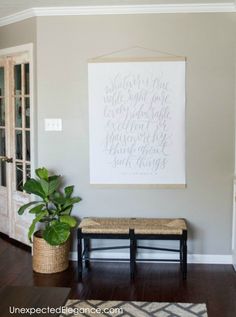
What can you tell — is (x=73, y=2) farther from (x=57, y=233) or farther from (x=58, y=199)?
(x=57, y=233)

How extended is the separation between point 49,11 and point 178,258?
8.55 feet

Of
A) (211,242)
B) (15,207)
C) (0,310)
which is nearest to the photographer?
(0,310)

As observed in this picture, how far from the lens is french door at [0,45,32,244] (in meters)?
4.18

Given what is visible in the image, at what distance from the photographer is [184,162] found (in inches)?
149

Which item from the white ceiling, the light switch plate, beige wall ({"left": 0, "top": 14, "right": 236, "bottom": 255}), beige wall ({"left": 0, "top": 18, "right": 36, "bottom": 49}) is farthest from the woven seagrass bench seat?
the white ceiling

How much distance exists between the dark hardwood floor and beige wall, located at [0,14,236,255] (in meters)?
0.37

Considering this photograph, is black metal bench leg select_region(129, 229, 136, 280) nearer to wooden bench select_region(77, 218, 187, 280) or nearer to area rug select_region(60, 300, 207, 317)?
wooden bench select_region(77, 218, 187, 280)

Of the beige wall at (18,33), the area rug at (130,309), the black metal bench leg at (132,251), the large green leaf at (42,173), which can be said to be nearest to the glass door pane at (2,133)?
the beige wall at (18,33)

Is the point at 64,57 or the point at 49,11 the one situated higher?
the point at 49,11

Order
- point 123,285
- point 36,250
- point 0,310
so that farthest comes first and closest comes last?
point 36,250
point 123,285
point 0,310

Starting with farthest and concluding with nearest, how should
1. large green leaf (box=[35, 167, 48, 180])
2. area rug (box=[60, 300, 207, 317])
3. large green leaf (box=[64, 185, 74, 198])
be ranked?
1. large green leaf (box=[64, 185, 74, 198])
2. large green leaf (box=[35, 167, 48, 180])
3. area rug (box=[60, 300, 207, 317])

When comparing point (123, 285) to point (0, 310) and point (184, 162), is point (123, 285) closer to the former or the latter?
point (184, 162)

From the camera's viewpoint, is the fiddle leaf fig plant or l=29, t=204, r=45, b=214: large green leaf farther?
Result: l=29, t=204, r=45, b=214: large green leaf

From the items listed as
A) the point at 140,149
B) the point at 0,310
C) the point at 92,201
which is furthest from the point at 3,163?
the point at 0,310
